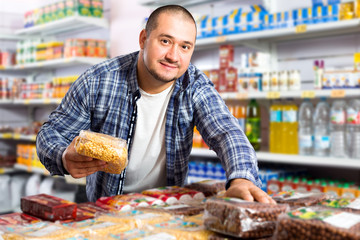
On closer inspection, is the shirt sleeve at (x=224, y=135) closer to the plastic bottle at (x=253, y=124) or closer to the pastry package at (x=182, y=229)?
the pastry package at (x=182, y=229)

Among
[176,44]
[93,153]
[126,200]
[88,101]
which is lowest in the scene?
[126,200]

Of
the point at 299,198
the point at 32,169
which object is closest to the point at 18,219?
the point at 299,198

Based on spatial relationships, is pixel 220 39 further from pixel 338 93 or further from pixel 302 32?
pixel 338 93

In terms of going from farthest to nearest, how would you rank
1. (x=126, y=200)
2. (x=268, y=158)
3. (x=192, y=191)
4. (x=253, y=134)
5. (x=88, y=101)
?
(x=253, y=134) < (x=268, y=158) < (x=88, y=101) < (x=192, y=191) < (x=126, y=200)

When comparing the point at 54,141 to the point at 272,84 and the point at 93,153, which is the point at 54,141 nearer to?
the point at 93,153

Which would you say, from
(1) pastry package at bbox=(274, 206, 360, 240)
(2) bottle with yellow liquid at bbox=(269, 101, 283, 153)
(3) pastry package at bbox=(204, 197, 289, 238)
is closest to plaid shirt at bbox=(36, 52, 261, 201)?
(3) pastry package at bbox=(204, 197, 289, 238)

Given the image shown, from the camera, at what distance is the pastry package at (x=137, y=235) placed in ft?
3.50

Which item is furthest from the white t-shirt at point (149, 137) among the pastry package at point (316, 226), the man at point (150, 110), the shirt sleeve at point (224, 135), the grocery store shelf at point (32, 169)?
the grocery store shelf at point (32, 169)

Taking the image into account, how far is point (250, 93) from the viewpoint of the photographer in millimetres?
3172

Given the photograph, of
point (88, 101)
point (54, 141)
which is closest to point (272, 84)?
point (88, 101)

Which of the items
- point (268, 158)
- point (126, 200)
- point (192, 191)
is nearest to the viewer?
point (126, 200)

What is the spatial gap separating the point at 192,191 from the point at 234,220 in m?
0.57

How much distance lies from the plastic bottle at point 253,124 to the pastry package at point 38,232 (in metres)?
2.30

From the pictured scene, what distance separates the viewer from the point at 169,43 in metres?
1.67
